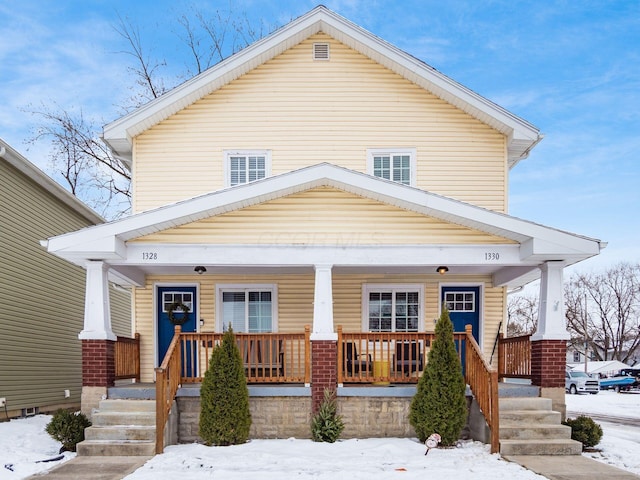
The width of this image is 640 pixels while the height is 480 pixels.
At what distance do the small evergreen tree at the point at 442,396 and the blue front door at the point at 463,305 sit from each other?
3.35 metres

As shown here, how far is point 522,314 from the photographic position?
58938mm

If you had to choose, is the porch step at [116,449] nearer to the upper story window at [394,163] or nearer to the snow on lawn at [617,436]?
the snow on lawn at [617,436]

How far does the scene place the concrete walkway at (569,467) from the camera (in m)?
7.45

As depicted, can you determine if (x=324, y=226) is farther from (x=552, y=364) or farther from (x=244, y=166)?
(x=552, y=364)

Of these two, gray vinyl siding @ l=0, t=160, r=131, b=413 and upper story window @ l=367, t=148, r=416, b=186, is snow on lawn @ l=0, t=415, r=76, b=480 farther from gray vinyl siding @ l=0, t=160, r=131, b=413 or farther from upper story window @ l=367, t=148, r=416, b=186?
upper story window @ l=367, t=148, r=416, b=186

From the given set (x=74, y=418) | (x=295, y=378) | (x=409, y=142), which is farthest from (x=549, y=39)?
(x=74, y=418)

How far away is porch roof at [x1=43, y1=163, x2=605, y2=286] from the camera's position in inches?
380

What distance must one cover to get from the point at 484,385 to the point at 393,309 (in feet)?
11.8

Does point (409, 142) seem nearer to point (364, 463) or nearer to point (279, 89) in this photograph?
point (279, 89)

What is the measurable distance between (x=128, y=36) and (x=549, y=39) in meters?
24.1

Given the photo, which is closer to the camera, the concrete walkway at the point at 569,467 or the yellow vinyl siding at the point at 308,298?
the concrete walkway at the point at 569,467

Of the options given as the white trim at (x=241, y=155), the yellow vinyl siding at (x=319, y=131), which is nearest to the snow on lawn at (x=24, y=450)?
the yellow vinyl siding at (x=319, y=131)

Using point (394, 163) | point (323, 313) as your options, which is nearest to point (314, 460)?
point (323, 313)

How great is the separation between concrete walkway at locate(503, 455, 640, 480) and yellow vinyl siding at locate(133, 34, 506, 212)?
5542mm
